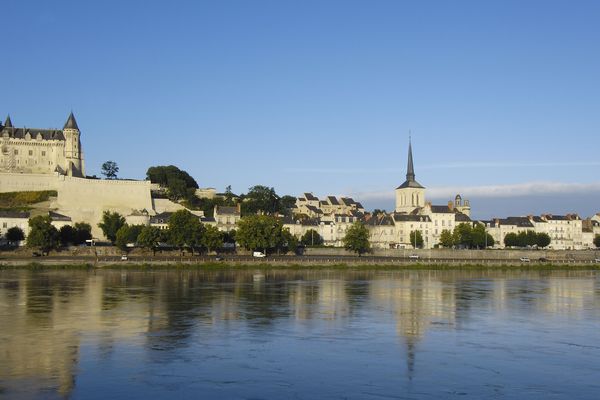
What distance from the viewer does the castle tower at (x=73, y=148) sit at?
264 ft

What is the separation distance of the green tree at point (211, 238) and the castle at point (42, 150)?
926 inches

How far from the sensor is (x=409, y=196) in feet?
318

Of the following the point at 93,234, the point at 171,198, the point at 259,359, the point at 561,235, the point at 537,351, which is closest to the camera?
the point at 259,359

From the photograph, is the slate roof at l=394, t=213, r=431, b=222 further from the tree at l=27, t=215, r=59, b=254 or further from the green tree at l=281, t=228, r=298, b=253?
the tree at l=27, t=215, r=59, b=254

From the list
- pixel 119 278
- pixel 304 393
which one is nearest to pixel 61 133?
pixel 119 278

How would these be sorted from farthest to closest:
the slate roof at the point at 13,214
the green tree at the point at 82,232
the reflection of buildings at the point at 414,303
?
the green tree at the point at 82,232 → the slate roof at the point at 13,214 → the reflection of buildings at the point at 414,303

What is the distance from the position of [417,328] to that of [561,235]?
77.1 metres

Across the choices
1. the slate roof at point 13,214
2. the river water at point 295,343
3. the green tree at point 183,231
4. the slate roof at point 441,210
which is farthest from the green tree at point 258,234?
the slate roof at point 441,210

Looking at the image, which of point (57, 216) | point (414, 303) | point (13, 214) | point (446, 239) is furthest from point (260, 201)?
point (414, 303)

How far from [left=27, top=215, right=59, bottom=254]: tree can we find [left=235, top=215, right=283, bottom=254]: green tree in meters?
15.1

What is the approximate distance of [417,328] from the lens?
73.3 feet

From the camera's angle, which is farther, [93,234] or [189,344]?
[93,234]

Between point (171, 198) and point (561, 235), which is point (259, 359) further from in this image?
point (561, 235)

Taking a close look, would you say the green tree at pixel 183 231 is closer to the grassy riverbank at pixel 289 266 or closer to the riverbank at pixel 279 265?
the riverbank at pixel 279 265
